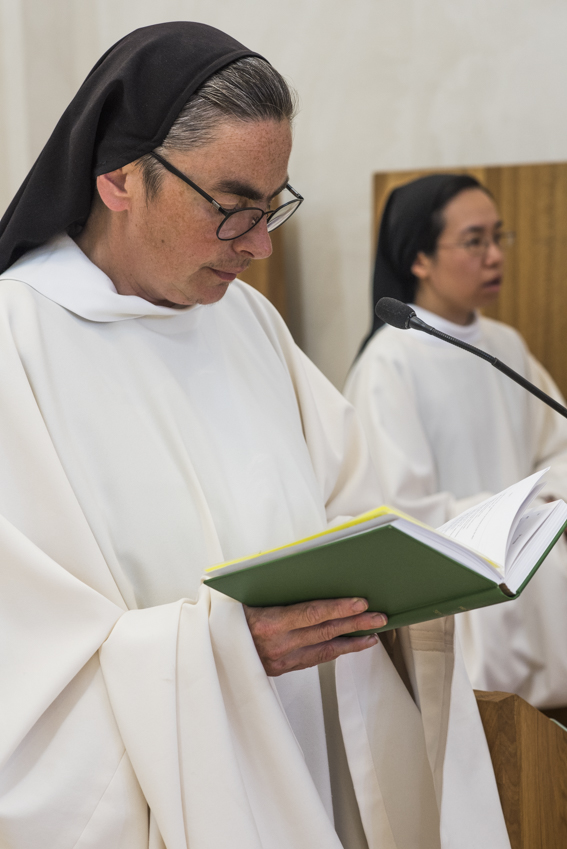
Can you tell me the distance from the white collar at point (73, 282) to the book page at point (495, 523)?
0.76 meters

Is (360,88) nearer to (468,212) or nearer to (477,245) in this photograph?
(468,212)

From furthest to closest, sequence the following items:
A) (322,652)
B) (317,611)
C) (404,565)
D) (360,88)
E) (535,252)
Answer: (360,88) → (535,252) → (322,652) → (317,611) → (404,565)

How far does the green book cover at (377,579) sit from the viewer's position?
1.24 m

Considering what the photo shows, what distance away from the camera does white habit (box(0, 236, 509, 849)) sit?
59.6 inches

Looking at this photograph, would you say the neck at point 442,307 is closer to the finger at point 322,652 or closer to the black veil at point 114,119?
the black veil at point 114,119

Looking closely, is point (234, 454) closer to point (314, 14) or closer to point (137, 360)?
point (137, 360)

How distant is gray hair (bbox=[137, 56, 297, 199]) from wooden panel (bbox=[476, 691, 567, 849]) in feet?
3.96

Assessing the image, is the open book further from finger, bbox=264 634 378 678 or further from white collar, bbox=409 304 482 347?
white collar, bbox=409 304 482 347

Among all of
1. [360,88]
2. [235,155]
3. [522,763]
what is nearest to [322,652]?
[522,763]

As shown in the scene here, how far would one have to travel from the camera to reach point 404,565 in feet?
4.24

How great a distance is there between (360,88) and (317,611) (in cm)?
401

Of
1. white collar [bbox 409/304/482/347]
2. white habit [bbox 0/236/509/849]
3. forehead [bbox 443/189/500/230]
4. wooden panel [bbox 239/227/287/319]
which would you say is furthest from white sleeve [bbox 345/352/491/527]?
white habit [bbox 0/236/509/849]

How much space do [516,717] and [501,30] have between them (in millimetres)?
3822

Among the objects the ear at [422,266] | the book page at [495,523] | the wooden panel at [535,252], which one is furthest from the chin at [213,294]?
the wooden panel at [535,252]
